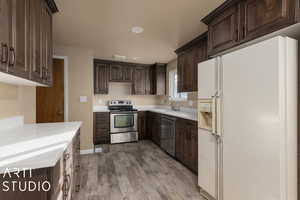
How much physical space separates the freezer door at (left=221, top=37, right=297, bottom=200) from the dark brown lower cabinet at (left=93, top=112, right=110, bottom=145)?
341cm

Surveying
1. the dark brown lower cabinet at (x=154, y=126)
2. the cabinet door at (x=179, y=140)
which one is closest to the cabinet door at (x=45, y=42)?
the cabinet door at (x=179, y=140)

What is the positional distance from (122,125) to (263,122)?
3637mm

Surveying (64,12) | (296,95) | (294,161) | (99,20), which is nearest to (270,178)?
(294,161)

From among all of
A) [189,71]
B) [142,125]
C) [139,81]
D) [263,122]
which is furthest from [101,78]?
[263,122]

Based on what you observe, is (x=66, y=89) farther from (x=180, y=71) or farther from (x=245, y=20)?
(x=245, y=20)

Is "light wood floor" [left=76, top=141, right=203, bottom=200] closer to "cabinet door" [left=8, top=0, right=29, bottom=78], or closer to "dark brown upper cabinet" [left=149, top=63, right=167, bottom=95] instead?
"cabinet door" [left=8, top=0, right=29, bottom=78]

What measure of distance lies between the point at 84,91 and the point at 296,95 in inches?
137

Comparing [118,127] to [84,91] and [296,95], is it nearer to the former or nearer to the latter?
[84,91]

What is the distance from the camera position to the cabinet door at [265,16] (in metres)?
1.19

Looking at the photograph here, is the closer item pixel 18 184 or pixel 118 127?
pixel 18 184

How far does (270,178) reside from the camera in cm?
117

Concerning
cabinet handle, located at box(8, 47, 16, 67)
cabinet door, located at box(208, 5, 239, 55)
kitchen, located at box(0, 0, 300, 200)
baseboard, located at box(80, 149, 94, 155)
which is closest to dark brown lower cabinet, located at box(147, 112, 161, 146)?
kitchen, located at box(0, 0, 300, 200)

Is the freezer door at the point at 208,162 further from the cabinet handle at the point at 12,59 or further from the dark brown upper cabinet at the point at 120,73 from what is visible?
the dark brown upper cabinet at the point at 120,73

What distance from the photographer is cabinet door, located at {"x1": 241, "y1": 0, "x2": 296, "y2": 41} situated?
3.91ft
